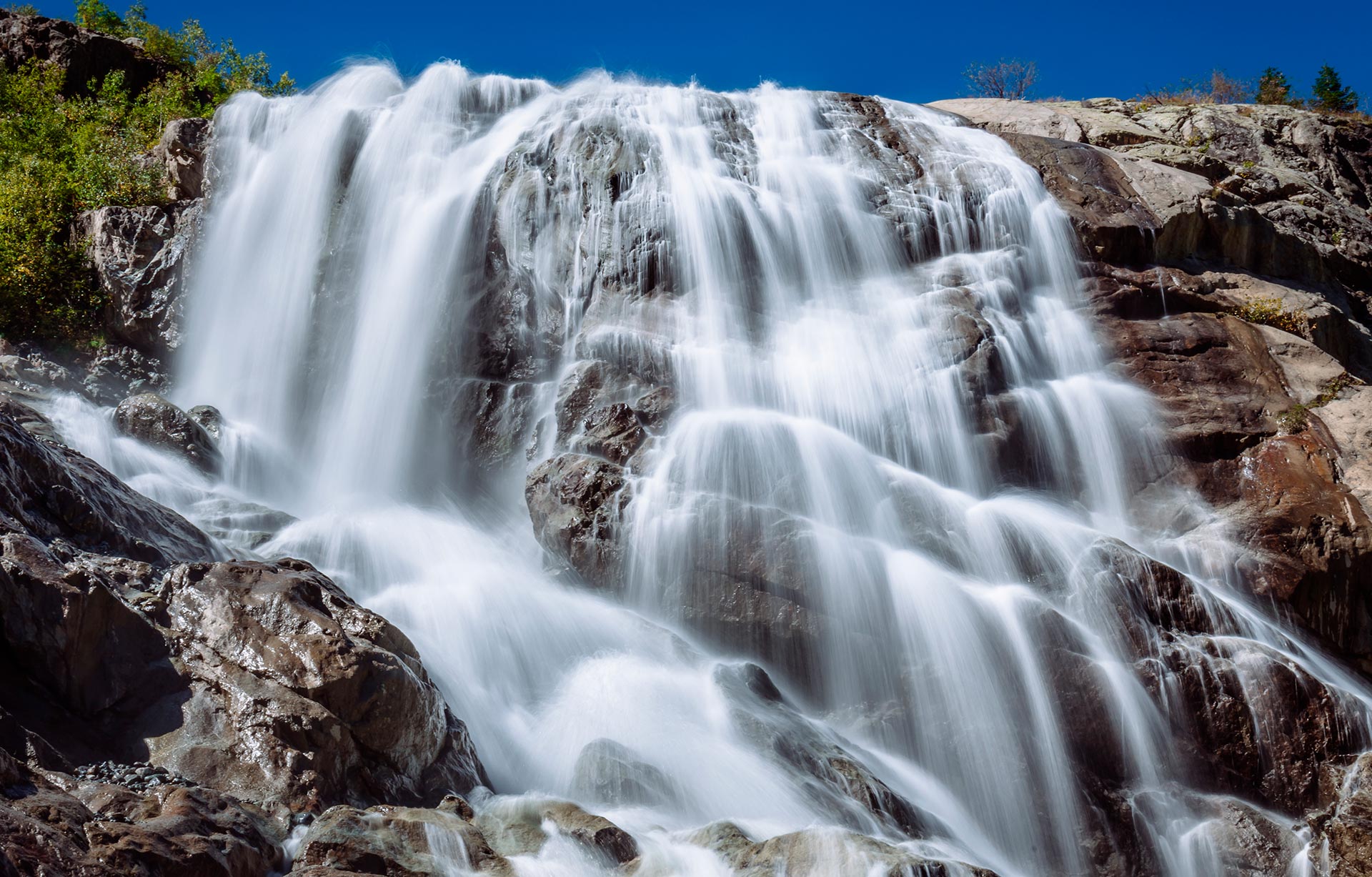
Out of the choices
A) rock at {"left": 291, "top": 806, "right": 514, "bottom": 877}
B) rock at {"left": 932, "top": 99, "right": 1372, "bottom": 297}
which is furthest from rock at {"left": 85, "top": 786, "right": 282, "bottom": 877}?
rock at {"left": 932, "top": 99, "right": 1372, "bottom": 297}

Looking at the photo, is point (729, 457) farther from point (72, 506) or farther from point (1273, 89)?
point (1273, 89)

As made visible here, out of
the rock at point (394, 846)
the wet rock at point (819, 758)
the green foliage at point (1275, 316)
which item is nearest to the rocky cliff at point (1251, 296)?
the green foliage at point (1275, 316)

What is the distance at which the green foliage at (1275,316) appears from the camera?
14.3 metres

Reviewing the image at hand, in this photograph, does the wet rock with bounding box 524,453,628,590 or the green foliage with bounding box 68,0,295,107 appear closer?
the wet rock with bounding box 524,453,628,590

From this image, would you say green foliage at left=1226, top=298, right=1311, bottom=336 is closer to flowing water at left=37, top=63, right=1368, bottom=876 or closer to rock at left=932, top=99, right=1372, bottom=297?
rock at left=932, top=99, right=1372, bottom=297

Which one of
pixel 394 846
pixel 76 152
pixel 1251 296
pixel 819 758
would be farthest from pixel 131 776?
pixel 76 152

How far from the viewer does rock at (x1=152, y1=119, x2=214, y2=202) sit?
16.8m

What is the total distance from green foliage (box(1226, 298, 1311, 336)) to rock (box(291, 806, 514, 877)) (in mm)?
13478

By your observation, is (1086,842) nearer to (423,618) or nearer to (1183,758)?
(1183,758)

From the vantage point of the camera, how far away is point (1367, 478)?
37.8ft

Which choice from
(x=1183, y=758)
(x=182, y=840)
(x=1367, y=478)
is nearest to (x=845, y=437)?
(x=1183, y=758)

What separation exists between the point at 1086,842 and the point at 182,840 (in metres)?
7.01

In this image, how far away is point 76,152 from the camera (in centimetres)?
1906

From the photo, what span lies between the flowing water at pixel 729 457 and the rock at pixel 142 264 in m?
0.48
